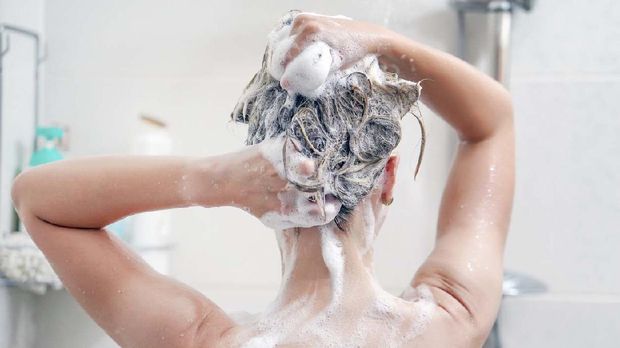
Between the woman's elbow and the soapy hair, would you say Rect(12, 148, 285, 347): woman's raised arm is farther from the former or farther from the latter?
the soapy hair

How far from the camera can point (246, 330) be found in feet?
3.50

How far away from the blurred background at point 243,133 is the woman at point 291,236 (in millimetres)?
804

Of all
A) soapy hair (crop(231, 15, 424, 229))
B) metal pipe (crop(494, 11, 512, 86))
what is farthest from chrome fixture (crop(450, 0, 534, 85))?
soapy hair (crop(231, 15, 424, 229))

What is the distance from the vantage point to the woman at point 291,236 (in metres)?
0.98

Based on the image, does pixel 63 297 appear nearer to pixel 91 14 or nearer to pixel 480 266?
pixel 91 14

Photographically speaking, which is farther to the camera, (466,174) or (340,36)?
(466,174)

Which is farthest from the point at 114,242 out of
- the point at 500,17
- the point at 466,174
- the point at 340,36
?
the point at 500,17

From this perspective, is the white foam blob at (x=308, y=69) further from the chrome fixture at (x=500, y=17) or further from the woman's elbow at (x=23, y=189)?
the chrome fixture at (x=500, y=17)

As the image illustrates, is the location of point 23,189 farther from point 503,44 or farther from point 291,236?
point 503,44

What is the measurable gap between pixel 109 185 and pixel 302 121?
9.8 inches

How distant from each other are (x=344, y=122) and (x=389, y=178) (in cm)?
12

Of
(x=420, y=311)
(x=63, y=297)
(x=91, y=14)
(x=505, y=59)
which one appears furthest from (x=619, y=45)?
(x=63, y=297)

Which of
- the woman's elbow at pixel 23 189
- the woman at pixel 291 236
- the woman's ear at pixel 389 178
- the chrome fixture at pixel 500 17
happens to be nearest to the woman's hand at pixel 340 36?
the woman at pixel 291 236

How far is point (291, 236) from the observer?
1062 millimetres
